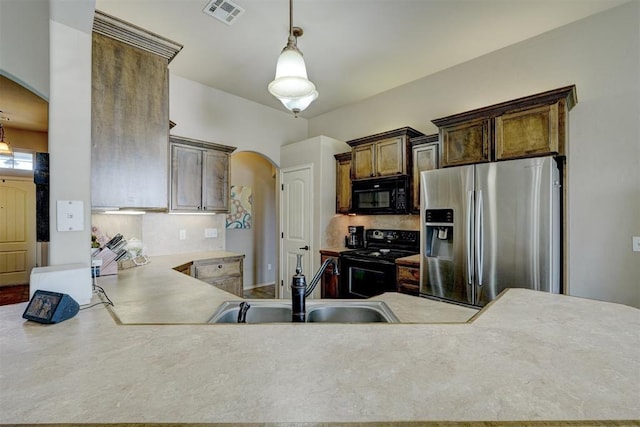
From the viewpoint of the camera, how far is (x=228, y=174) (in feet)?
12.1

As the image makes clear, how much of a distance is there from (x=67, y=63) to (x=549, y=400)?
79.6 inches

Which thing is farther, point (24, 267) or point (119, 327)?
point (24, 267)

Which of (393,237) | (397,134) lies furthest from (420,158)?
(393,237)

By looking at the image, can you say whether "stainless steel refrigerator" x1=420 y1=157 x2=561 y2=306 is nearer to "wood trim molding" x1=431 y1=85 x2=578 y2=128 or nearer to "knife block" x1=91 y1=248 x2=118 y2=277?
"wood trim molding" x1=431 y1=85 x2=578 y2=128

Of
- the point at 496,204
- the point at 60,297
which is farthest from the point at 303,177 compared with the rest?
the point at 60,297

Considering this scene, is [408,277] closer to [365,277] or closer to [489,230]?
[365,277]

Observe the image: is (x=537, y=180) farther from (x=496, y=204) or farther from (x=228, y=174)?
(x=228, y=174)

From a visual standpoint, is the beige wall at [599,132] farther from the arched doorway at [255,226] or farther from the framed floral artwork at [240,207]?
the framed floral artwork at [240,207]

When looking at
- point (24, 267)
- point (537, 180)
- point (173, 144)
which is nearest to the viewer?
point (537, 180)

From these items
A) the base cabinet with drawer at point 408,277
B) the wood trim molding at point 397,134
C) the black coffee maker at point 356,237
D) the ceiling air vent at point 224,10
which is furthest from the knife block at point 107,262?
the wood trim molding at point 397,134

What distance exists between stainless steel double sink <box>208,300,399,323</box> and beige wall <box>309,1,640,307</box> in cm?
232

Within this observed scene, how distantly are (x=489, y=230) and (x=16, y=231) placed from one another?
8.12 metres

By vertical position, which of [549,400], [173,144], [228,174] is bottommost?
[549,400]

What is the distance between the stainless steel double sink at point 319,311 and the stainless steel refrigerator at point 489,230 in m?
1.50
